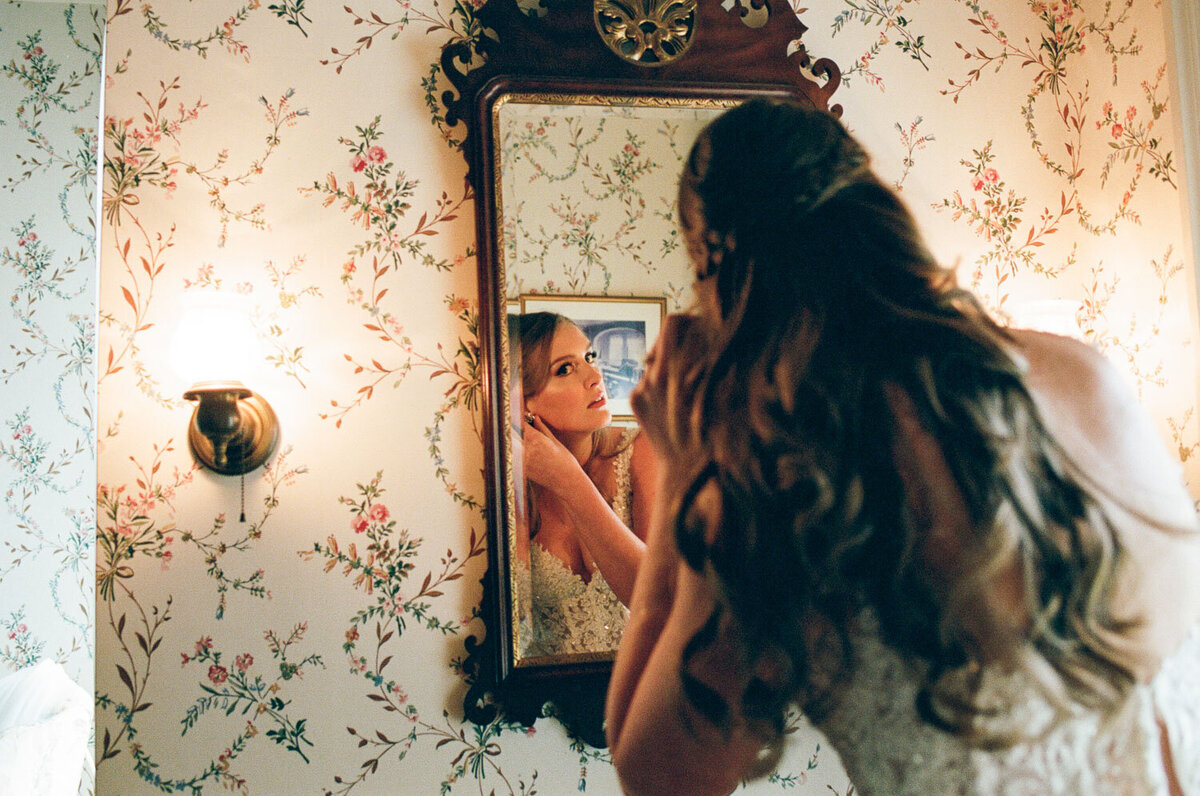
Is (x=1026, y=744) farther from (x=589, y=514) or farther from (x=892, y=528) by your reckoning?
(x=589, y=514)

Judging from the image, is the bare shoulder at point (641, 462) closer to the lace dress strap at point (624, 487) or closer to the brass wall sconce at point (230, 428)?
the lace dress strap at point (624, 487)

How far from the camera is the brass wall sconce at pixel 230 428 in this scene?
4.92 ft

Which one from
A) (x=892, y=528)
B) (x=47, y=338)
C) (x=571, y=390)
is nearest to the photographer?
(x=892, y=528)

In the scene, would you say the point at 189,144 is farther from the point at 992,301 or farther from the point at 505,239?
the point at 992,301

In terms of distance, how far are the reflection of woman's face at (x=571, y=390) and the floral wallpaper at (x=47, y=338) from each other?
0.73 m

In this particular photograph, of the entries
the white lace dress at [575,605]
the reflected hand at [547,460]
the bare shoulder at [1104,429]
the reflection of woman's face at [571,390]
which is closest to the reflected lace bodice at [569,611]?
the white lace dress at [575,605]

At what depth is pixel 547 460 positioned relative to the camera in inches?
62.8

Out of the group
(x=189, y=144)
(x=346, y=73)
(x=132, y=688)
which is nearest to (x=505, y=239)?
(x=346, y=73)

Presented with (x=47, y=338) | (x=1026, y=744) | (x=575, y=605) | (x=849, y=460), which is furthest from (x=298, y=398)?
(x=1026, y=744)

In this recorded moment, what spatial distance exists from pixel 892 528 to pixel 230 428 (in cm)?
118

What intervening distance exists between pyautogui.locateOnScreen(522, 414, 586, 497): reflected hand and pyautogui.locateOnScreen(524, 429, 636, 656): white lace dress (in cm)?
9

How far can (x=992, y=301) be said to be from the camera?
1873 millimetres

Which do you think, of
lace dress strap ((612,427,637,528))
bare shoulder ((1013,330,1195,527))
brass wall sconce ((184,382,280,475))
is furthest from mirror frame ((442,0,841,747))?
bare shoulder ((1013,330,1195,527))

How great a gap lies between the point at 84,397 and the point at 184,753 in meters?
0.63
